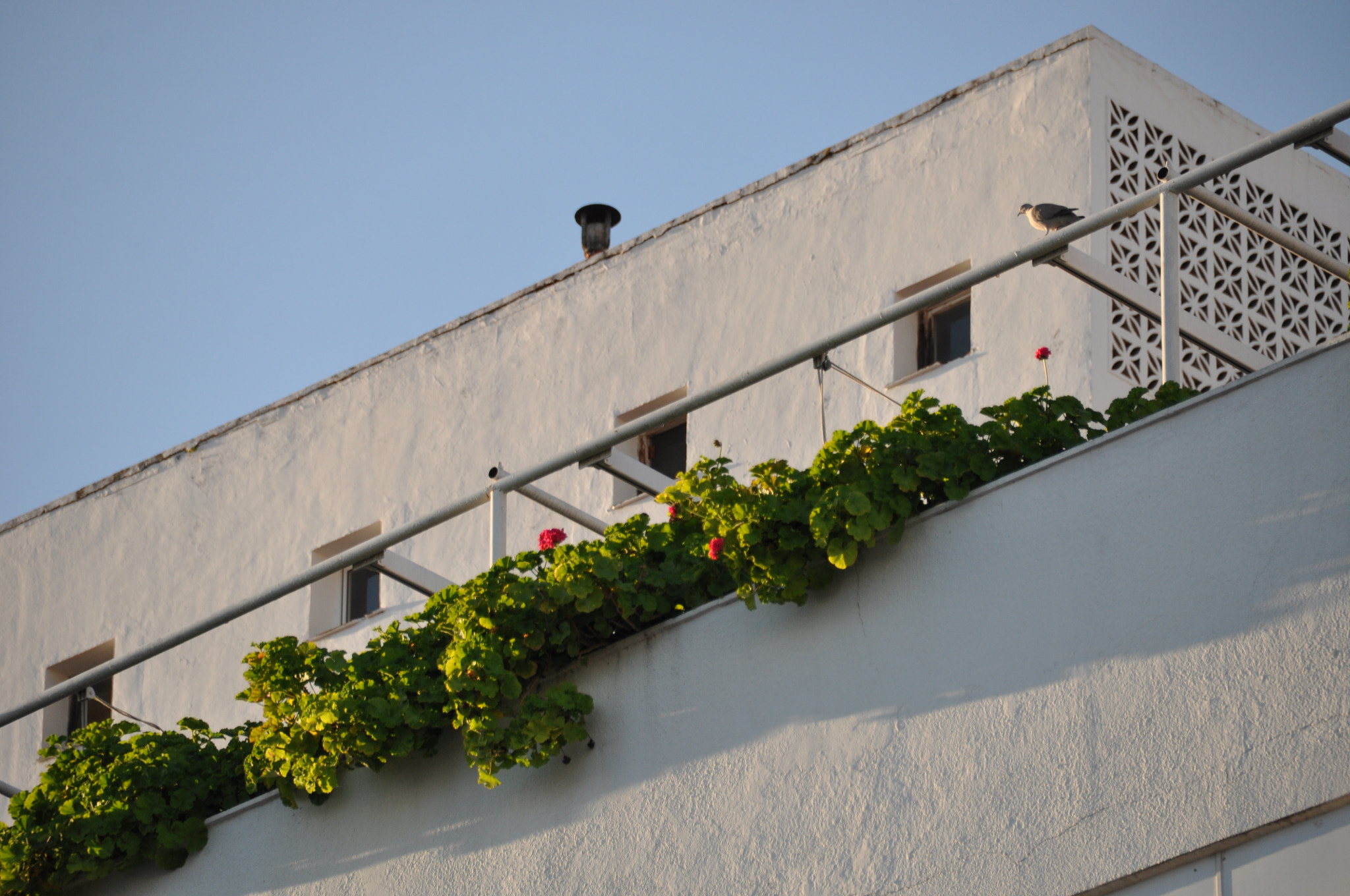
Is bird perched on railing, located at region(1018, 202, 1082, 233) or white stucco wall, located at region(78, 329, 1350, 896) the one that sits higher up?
bird perched on railing, located at region(1018, 202, 1082, 233)

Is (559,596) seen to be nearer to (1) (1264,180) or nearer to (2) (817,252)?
(2) (817,252)

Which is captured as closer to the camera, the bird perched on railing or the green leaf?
the green leaf

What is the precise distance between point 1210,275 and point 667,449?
3.33 metres

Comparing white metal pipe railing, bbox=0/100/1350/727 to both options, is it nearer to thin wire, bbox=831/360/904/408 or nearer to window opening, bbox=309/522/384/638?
thin wire, bbox=831/360/904/408

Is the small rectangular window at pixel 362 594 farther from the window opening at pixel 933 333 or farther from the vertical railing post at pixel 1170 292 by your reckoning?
the vertical railing post at pixel 1170 292

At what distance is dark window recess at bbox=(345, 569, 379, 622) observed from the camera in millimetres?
12180

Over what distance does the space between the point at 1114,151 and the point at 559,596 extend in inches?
179

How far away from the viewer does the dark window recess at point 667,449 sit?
1116 centimetres

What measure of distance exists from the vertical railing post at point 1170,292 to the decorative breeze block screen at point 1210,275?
10.3 feet

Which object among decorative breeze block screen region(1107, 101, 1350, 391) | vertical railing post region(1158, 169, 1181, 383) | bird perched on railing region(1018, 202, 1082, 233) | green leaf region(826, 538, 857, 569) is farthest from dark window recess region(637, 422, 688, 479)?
vertical railing post region(1158, 169, 1181, 383)

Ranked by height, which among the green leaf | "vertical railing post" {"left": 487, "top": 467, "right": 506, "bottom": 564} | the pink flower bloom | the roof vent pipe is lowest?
the green leaf

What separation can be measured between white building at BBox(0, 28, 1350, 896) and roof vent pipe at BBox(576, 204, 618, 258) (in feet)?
3.55

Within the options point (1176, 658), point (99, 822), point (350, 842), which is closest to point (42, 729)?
point (99, 822)

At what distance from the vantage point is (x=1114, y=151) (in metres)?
9.77
